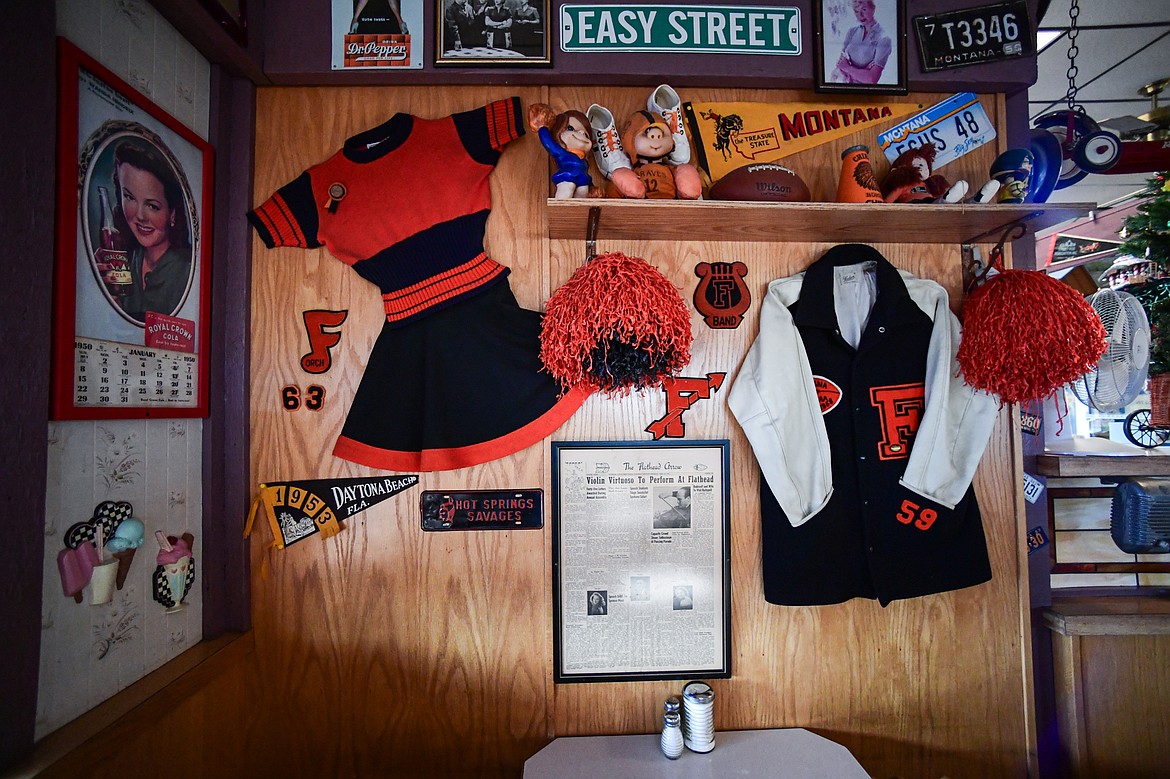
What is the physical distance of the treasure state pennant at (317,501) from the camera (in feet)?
4.68

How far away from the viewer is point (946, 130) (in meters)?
1.56

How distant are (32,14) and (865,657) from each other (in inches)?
90.7

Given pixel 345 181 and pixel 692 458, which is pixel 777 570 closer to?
pixel 692 458

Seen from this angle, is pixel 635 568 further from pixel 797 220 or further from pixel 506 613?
pixel 797 220

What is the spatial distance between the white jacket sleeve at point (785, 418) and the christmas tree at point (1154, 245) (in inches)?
57.7

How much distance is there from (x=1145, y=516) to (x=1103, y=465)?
8.6 inches

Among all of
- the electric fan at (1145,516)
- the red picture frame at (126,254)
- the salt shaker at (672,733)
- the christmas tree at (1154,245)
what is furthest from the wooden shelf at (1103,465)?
the red picture frame at (126,254)

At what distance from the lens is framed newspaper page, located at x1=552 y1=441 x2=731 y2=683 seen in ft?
4.75

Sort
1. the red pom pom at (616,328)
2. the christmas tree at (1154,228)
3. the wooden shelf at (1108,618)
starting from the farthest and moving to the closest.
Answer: the christmas tree at (1154,228), the wooden shelf at (1108,618), the red pom pom at (616,328)

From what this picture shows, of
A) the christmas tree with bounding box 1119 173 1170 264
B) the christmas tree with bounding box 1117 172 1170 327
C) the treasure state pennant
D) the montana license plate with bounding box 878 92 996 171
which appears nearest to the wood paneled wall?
the treasure state pennant

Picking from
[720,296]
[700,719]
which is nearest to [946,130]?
[720,296]

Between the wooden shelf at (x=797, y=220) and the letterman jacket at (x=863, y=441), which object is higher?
the wooden shelf at (x=797, y=220)

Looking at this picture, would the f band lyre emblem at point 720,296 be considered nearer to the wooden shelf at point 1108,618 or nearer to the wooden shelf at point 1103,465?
the wooden shelf at point 1103,465

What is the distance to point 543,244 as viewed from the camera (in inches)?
58.8
